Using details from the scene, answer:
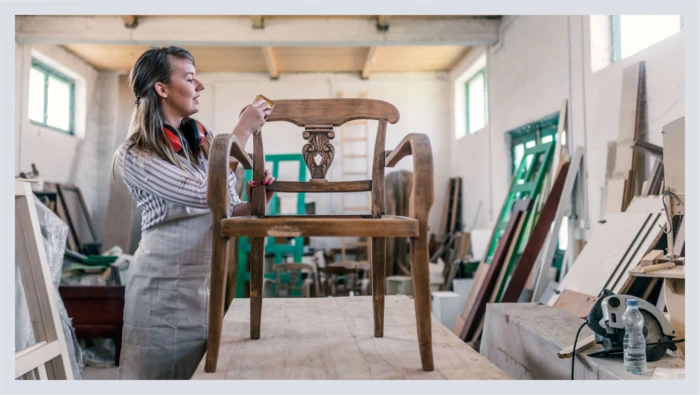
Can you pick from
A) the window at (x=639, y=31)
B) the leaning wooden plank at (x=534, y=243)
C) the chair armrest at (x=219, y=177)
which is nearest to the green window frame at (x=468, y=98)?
the leaning wooden plank at (x=534, y=243)

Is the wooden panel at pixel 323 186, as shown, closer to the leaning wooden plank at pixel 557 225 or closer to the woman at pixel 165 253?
the woman at pixel 165 253

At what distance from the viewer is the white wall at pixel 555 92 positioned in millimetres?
2719

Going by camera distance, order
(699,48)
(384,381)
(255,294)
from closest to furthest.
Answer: (384,381)
(699,48)
(255,294)

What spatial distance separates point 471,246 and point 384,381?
4.74 metres

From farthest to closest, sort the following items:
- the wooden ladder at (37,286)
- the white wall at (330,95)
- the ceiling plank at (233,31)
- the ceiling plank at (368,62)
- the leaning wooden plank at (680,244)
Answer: the white wall at (330,95) → the ceiling plank at (368,62) → the ceiling plank at (233,31) → the leaning wooden plank at (680,244) → the wooden ladder at (37,286)

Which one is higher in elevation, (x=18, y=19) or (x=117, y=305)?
(x=18, y=19)

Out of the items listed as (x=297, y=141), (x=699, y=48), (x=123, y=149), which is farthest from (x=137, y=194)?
(x=297, y=141)

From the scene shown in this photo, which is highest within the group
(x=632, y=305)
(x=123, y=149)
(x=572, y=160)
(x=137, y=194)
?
(x=572, y=160)

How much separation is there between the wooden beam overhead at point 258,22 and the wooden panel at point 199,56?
4.08 feet

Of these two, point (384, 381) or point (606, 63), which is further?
point (606, 63)

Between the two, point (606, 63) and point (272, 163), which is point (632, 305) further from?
point (272, 163)

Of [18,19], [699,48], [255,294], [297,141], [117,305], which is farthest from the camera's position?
[297,141]

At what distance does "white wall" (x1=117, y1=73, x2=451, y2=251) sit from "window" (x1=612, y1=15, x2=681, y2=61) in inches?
155

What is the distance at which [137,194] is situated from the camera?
1.43 m
